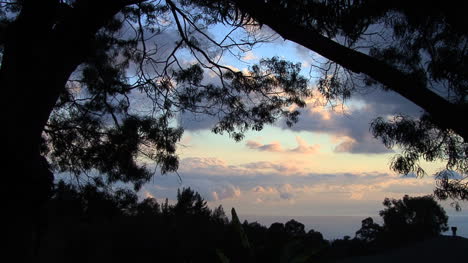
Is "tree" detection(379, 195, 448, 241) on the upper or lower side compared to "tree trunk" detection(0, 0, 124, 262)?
upper

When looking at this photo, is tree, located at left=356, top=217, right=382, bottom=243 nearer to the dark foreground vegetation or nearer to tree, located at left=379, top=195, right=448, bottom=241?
tree, located at left=379, top=195, right=448, bottom=241

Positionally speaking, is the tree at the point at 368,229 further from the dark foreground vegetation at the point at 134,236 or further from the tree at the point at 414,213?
the dark foreground vegetation at the point at 134,236

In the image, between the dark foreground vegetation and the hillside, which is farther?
the hillside

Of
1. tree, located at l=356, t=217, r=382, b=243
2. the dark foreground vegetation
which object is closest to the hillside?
the dark foreground vegetation

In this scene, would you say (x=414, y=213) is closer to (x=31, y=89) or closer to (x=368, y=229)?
(x=368, y=229)

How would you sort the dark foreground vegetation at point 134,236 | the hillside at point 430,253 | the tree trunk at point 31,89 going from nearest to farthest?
the tree trunk at point 31,89
the dark foreground vegetation at point 134,236
the hillside at point 430,253

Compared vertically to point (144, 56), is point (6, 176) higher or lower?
lower

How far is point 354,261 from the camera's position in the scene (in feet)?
50.1

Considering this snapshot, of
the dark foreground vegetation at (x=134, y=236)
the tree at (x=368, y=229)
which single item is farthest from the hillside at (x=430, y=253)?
the tree at (x=368, y=229)

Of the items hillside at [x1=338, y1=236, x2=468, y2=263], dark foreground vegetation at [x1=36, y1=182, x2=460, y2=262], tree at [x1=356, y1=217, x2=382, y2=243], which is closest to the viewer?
dark foreground vegetation at [x1=36, y1=182, x2=460, y2=262]

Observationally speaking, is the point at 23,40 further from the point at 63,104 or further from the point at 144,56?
the point at 63,104

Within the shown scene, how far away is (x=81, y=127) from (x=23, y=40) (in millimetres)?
4524

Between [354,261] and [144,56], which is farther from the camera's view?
[354,261]

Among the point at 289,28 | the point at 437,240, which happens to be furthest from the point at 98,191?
the point at 437,240
